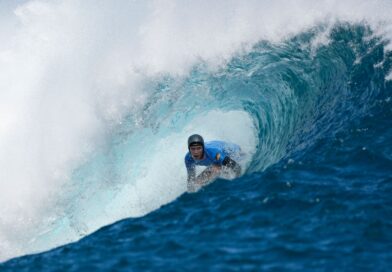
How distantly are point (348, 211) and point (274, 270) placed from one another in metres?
1.76

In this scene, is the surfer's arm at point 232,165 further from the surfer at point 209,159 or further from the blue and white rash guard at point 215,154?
the blue and white rash guard at point 215,154

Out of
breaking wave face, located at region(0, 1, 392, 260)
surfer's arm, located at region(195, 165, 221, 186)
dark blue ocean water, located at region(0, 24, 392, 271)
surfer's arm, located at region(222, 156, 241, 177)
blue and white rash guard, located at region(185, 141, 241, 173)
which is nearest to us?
dark blue ocean water, located at region(0, 24, 392, 271)

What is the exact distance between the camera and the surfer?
Result: 34.2 feet

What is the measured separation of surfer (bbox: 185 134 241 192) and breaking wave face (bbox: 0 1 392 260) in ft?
2.03

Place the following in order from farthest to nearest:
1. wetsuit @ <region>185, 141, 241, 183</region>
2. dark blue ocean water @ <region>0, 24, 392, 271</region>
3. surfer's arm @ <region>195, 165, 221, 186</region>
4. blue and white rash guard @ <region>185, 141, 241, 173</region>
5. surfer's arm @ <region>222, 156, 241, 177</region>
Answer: blue and white rash guard @ <region>185, 141, 241, 173</region> → wetsuit @ <region>185, 141, 241, 183</region> → surfer's arm @ <region>222, 156, 241, 177</region> → surfer's arm @ <region>195, 165, 221, 186</region> → dark blue ocean water @ <region>0, 24, 392, 271</region>

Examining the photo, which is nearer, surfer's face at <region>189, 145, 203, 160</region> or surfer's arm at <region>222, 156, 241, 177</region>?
surfer's arm at <region>222, 156, 241, 177</region>

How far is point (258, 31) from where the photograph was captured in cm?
1469

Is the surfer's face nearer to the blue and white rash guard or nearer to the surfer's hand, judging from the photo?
the blue and white rash guard

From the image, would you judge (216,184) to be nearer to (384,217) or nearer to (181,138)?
(384,217)

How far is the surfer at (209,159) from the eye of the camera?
10430mm

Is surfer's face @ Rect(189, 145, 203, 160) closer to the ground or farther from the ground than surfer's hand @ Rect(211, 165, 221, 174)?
farther from the ground

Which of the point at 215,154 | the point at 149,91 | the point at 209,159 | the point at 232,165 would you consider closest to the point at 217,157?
the point at 215,154

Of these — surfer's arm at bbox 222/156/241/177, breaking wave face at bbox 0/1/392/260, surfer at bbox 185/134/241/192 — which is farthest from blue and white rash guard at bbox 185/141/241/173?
breaking wave face at bbox 0/1/392/260

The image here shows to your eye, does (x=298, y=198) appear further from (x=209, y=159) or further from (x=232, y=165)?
(x=209, y=159)
